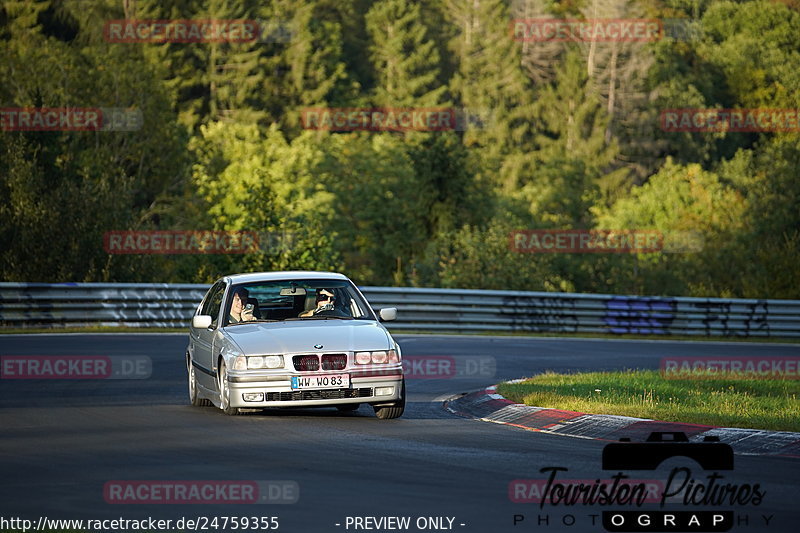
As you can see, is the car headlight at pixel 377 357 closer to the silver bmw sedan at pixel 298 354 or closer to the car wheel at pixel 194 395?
the silver bmw sedan at pixel 298 354

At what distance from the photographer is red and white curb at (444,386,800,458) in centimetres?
1252

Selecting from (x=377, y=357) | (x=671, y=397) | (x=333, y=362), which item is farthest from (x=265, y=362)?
(x=671, y=397)

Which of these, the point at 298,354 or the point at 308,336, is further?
the point at 308,336

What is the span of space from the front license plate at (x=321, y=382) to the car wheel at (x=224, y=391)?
2.52 feet

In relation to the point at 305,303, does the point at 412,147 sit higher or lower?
higher

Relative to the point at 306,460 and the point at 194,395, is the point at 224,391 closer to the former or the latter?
the point at 194,395

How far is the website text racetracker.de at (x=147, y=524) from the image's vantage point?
28.0 feet

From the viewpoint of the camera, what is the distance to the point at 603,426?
13.9 m

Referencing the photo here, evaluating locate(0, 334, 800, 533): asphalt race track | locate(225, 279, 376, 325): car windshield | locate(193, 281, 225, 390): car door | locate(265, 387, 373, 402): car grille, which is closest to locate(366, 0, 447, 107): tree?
locate(0, 334, 800, 533): asphalt race track

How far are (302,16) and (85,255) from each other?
63.8 meters

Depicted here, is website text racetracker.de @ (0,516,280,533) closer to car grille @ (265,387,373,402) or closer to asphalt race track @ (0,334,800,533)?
asphalt race track @ (0,334,800,533)

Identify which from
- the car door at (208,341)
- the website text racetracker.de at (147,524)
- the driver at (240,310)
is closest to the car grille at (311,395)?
the car door at (208,341)

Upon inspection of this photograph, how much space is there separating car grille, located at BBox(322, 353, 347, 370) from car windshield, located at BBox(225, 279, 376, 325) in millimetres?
1233

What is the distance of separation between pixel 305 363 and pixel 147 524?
5581 millimetres
